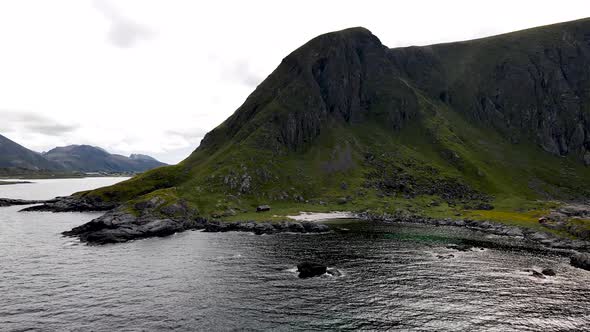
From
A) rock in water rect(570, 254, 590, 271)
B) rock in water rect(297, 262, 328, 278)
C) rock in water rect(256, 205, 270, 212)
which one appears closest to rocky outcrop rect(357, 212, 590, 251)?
rock in water rect(570, 254, 590, 271)

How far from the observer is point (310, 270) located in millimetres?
77188

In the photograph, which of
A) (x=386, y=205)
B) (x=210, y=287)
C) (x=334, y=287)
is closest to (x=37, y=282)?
(x=210, y=287)

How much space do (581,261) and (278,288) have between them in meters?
76.7

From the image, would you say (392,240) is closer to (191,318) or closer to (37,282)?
(191,318)

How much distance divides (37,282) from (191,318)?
3993 cm

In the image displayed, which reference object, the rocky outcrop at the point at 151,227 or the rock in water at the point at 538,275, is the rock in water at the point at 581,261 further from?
the rocky outcrop at the point at 151,227

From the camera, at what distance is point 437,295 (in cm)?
6475

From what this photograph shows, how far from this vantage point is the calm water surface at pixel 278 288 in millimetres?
54344

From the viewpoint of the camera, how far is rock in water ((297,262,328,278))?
76.1 metres

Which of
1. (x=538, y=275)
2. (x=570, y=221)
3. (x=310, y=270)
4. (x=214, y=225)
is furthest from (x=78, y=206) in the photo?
(x=570, y=221)

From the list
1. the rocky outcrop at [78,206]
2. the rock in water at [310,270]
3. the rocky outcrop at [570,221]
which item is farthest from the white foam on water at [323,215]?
the rocky outcrop at [78,206]

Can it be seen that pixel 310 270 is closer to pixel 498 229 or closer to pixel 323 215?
pixel 323 215

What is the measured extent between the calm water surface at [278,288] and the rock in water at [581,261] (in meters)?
3.42

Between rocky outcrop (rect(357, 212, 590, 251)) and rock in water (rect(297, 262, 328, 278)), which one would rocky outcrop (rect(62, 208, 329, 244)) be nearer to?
rocky outcrop (rect(357, 212, 590, 251))
